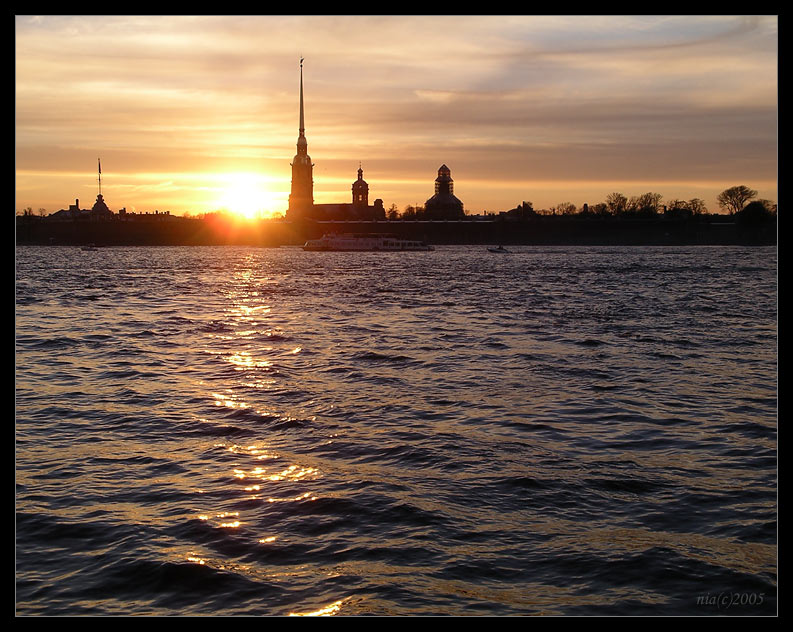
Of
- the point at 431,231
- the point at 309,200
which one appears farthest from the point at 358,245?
the point at 309,200

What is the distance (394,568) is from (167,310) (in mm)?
22969

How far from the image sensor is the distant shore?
124625 mm

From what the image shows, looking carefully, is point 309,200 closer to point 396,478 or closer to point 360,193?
point 360,193

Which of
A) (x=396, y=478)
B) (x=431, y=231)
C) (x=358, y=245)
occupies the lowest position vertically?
(x=396, y=478)

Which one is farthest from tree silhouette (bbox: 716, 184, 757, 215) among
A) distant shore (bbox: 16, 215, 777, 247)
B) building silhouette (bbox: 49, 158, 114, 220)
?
building silhouette (bbox: 49, 158, 114, 220)

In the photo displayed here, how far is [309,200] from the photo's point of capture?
146m

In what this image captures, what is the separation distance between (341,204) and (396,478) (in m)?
142

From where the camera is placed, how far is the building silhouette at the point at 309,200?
144375 millimetres

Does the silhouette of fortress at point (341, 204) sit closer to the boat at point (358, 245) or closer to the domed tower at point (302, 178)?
the domed tower at point (302, 178)

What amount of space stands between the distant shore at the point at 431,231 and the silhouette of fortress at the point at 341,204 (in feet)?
32.2

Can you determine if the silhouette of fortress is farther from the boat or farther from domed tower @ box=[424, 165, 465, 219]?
the boat

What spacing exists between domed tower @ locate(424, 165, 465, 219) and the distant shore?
1035 centimetres
